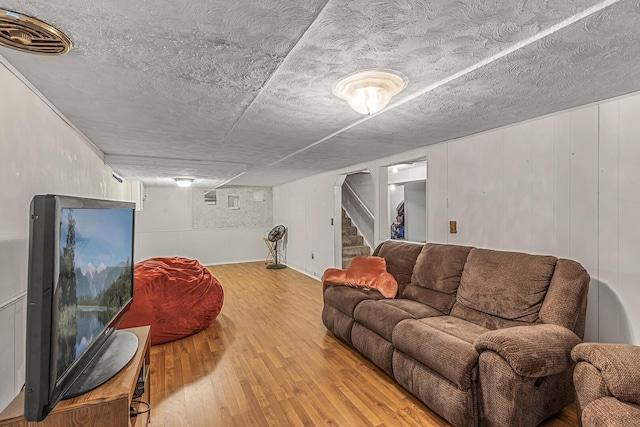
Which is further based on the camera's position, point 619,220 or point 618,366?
point 619,220

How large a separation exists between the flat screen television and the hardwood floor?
0.81 m

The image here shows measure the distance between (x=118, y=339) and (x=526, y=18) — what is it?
2553 millimetres

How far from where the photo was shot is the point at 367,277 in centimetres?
325

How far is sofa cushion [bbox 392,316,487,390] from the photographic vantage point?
1.80 metres

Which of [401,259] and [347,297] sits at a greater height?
[401,259]

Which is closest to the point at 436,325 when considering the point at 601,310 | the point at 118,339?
the point at 601,310

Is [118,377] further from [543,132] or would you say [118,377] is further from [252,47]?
[543,132]

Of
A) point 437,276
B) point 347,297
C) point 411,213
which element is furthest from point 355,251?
point 437,276

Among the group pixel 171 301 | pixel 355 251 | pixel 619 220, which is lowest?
pixel 171 301

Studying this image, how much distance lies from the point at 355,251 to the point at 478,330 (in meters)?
3.91

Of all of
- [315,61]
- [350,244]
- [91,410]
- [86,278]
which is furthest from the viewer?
[350,244]

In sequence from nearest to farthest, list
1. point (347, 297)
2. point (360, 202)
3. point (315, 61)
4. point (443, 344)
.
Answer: point (315, 61), point (443, 344), point (347, 297), point (360, 202)

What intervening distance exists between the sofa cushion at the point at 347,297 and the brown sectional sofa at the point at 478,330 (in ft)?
0.04

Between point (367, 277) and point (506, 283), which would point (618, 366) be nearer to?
point (506, 283)
